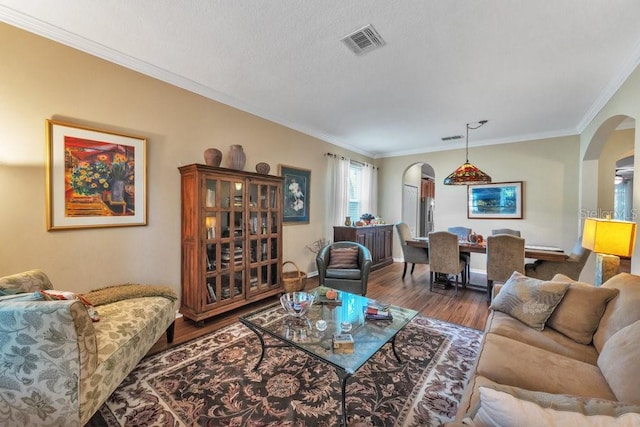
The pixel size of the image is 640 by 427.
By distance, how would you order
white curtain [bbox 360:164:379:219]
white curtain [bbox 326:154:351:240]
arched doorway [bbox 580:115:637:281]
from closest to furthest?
arched doorway [bbox 580:115:637:281]
white curtain [bbox 326:154:351:240]
white curtain [bbox 360:164:379:219]

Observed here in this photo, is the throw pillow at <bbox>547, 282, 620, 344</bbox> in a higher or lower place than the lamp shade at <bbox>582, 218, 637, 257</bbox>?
lower

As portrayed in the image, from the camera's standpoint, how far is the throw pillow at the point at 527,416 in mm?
677

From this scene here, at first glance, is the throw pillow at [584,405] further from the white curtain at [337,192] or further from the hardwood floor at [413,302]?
the white curtain at [337,192]

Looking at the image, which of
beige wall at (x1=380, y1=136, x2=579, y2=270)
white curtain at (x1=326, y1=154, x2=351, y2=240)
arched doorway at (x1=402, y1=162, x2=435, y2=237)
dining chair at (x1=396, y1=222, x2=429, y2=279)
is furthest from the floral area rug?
arched doorway at (x1=402, y1=162, x2=435, y2=237)

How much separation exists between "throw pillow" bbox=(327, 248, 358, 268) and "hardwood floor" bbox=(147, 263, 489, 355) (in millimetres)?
592

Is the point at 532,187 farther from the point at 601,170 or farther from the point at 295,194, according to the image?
the point at 295,194

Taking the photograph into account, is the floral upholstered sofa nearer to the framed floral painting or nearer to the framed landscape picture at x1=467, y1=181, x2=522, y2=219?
the framed floral painting

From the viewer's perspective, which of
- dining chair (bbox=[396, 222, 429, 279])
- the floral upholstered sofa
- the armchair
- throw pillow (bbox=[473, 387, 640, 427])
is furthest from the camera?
dining chair (bbox=[396, 222, 429, 279])

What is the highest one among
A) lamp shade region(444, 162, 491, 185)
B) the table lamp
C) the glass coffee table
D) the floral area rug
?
lamp shade region(444, 162, 491, 185)

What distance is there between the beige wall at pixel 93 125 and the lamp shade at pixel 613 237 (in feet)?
12.8

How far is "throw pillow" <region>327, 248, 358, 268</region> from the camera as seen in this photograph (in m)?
3.71

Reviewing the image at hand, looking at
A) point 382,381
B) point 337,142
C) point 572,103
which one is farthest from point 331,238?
point 572,103

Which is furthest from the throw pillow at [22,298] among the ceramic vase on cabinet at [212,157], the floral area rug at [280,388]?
the ceramic vase on cabinet at [212,157]

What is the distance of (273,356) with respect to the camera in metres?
2.26
